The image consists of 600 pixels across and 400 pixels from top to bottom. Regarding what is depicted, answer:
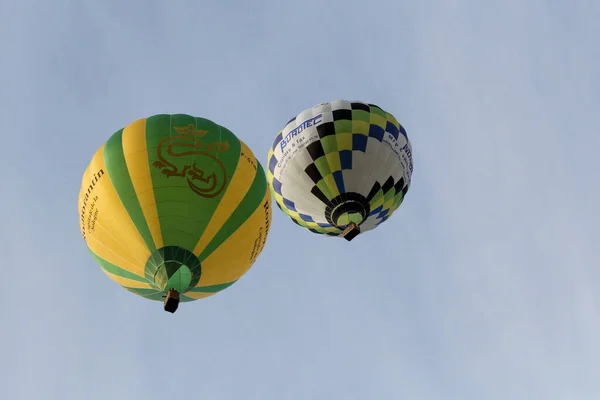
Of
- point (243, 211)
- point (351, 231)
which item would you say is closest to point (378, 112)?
point (351, 231)

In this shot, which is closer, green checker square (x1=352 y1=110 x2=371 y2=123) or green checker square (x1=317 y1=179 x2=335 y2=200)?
green checker square (x1=317 y1=179 x2=335 y2=200)

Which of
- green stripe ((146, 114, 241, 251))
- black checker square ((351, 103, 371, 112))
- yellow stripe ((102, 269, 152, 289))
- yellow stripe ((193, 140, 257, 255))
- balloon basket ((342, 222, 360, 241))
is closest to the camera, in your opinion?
green stripe ((146, 114, 241, 251))

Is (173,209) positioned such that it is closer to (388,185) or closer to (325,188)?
(325,188)

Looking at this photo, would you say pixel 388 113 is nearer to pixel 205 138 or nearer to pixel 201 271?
pixel 205 138

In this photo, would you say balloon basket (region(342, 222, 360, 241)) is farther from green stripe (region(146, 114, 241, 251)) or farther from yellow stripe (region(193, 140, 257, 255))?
green stripe (region(146, 114, 241, 251))

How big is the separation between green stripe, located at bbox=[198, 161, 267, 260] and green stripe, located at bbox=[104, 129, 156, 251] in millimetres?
1031

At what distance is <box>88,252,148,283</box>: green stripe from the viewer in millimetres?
11195

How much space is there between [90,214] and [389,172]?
6.61 meters

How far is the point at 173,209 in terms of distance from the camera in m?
10.8

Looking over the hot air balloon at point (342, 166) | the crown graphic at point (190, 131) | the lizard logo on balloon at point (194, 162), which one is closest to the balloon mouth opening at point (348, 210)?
the hot air balloon at point (342, 166)

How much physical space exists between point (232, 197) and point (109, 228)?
2.20 metres

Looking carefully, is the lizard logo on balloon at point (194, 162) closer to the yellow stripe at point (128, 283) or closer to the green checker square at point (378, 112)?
the yellow stripe at point (128, 283)

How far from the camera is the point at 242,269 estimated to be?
1202 cm

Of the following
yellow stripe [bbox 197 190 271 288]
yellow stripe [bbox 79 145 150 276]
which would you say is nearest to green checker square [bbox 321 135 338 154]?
yellow stripe [bbox 197 190 271 288]
